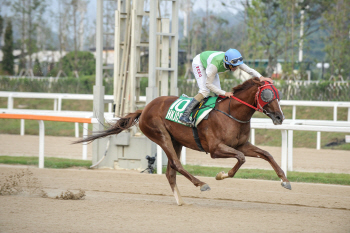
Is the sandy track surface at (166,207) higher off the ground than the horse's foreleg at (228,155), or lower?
lower

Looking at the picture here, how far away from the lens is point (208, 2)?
21.8 meters

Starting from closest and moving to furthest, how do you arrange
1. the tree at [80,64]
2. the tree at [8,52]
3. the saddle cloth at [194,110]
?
the saddle cloth at [194,110]
the tree at [8,52]
the tree at [80,64]

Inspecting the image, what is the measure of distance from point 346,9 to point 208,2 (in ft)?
22.5

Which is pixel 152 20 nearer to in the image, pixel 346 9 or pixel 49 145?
pixel 49 145

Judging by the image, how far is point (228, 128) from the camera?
478cm

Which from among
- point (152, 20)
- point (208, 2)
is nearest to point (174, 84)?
point (152, 20)

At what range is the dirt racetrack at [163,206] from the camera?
3934 mm

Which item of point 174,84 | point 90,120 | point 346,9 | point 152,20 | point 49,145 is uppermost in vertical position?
point 346,9

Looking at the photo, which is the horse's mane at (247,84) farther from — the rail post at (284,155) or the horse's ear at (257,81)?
the rail post at (284,155)

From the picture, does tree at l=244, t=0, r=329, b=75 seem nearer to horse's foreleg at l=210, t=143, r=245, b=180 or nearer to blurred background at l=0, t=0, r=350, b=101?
blurred background at l=0, t=0, r=350, b=101

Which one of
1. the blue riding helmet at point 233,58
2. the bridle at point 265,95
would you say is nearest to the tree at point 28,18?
the blue riding helmet at point 233,58

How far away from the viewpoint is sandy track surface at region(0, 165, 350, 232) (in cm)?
393

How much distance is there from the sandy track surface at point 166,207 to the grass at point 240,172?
44 cm

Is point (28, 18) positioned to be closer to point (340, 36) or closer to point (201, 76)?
point (340, 36)
